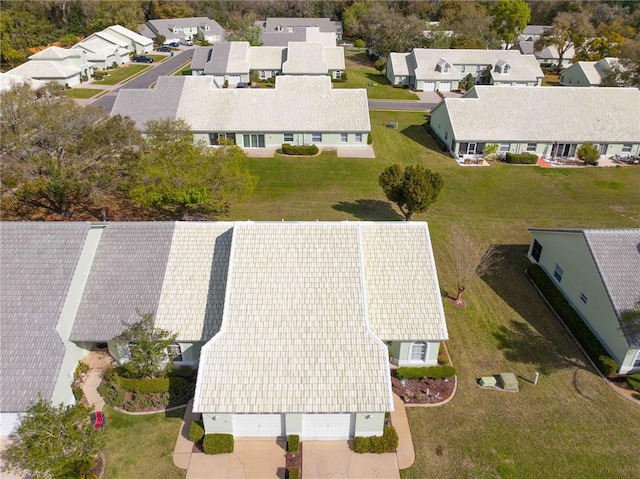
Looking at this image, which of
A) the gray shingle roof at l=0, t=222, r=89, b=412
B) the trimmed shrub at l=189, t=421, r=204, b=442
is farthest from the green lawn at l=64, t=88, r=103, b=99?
the trimmed shrub at l=189, t=421, r=204, b=442

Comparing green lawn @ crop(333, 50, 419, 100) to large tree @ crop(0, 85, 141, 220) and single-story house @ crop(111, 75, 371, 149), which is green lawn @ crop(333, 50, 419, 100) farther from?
large tree @ crop(0, 85, 141, 220)

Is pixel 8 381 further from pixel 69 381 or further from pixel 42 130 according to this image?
pixel 42 130

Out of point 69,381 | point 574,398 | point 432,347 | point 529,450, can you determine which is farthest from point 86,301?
point 574,398

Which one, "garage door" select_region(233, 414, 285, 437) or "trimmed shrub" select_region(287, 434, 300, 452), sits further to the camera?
"garage door" select_region(233, 414, 285, 437)

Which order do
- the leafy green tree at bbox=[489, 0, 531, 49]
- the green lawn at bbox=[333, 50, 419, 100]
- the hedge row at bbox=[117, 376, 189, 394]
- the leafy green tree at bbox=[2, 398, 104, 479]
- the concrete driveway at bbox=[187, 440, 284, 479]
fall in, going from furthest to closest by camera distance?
1. the leafy green tree at bbox=[489, 0, 531, 49]
2. the green lawn at bbox=[333, 50, 419, 100]
3. the hedge row at bbox=[117, 376, 189, 394]
4. the concrete driveway at bbox=[187, 440, 284, 479]
5. the leafy green tree at bbox=[2, 398, 104, 479]

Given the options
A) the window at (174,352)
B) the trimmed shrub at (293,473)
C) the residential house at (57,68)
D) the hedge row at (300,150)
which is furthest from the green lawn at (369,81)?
the trimmed shrub at (293,473)

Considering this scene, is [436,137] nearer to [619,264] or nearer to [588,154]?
[588,154]
